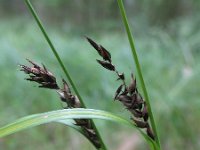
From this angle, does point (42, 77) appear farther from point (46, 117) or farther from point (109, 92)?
point (109, 92)

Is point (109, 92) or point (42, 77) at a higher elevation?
point (42, 77)

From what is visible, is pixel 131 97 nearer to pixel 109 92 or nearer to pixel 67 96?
pixel 67 96

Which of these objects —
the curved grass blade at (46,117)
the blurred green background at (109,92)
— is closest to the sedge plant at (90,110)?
the curved grass blade at (46,117)

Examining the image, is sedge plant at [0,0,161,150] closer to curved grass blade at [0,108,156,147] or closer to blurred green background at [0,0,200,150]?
curved grass blade at [0,108,156,147]

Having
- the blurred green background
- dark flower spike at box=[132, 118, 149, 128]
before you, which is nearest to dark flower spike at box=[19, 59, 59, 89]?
dark flower spike at box=[132, 118, 149, 128]

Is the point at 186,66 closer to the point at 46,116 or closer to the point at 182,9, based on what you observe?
the point at 46,116

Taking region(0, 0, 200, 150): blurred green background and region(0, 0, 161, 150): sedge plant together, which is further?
region(0, 0, 200, 150): blurred green background

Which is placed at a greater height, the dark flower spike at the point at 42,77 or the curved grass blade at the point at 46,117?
the dark flower spike at the point at 42,77

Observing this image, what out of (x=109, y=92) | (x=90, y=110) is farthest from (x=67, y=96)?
(x=109, y=92)

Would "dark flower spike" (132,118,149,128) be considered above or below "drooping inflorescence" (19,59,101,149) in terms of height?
below

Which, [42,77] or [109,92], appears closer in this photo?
[42,77]

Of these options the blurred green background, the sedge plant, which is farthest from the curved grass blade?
the blurred green background

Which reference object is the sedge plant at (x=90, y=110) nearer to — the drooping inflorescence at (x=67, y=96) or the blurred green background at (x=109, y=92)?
the drooping inflorescence at (x=67, y=96)
